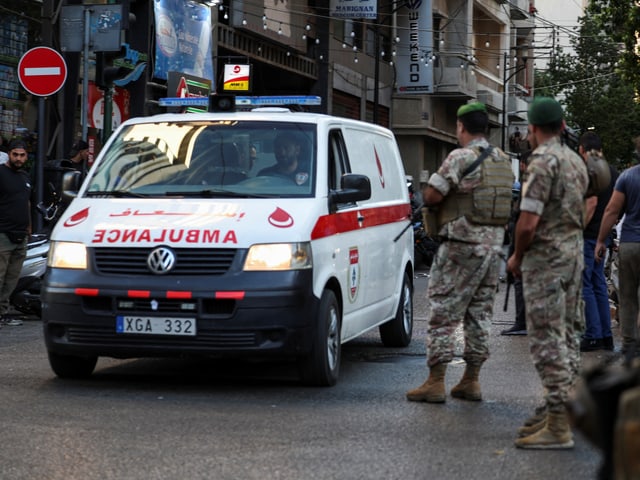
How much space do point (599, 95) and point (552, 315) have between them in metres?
64.6

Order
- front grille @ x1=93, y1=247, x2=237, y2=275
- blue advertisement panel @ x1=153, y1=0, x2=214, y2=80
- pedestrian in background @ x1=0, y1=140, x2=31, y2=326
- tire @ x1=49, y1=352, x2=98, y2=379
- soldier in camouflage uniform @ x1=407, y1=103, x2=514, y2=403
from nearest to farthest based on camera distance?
soldier in camouflage uniform @ x1=407, y1=103, x2=514, y2=403 < front grille @ x1=93, y1=247, x2=237, y2=275 < tire @ x1=49, y1=352, x2=98, y2=379 < pedestrian in background @ x1=0, y1=140, x2=31, y2=326 < blue advertisement panel @ x1=153, y1=0, x2=214, y2=80

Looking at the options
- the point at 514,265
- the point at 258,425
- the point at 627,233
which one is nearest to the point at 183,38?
the point at 627,233

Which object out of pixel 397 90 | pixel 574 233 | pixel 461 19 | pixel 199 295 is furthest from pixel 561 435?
pixel 461 19

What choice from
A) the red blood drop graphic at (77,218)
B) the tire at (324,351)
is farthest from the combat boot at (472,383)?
the red blood drop graphic at (77,218)

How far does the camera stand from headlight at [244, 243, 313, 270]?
28.7 ft

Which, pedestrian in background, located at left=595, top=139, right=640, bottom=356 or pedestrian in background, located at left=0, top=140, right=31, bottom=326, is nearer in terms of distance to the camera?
pedestrian in background, located at left=595, top=139, right=640, bottom=356

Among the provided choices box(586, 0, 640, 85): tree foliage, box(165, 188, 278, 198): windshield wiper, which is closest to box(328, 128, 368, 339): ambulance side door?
box(165, 188, 278, 198): windshield wiper

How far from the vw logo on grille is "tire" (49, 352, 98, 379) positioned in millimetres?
1013

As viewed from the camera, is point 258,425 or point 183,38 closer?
point 258,425

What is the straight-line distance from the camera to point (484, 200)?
8391mm

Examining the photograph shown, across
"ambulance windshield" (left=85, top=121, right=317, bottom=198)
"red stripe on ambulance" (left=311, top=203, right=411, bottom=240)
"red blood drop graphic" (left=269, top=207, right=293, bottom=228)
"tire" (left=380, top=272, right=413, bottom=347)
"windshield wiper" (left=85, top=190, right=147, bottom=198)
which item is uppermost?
"ambulance windshield" (left=85, top=121, right=317, bottom=198)

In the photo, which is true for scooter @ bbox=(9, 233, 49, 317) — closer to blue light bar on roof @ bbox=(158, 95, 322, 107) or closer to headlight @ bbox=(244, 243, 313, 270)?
blue light bar on roof @ bbox=(158, 95, 322, 107)

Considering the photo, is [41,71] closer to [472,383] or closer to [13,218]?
[13,218]

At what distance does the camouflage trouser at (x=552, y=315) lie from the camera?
275 inches
